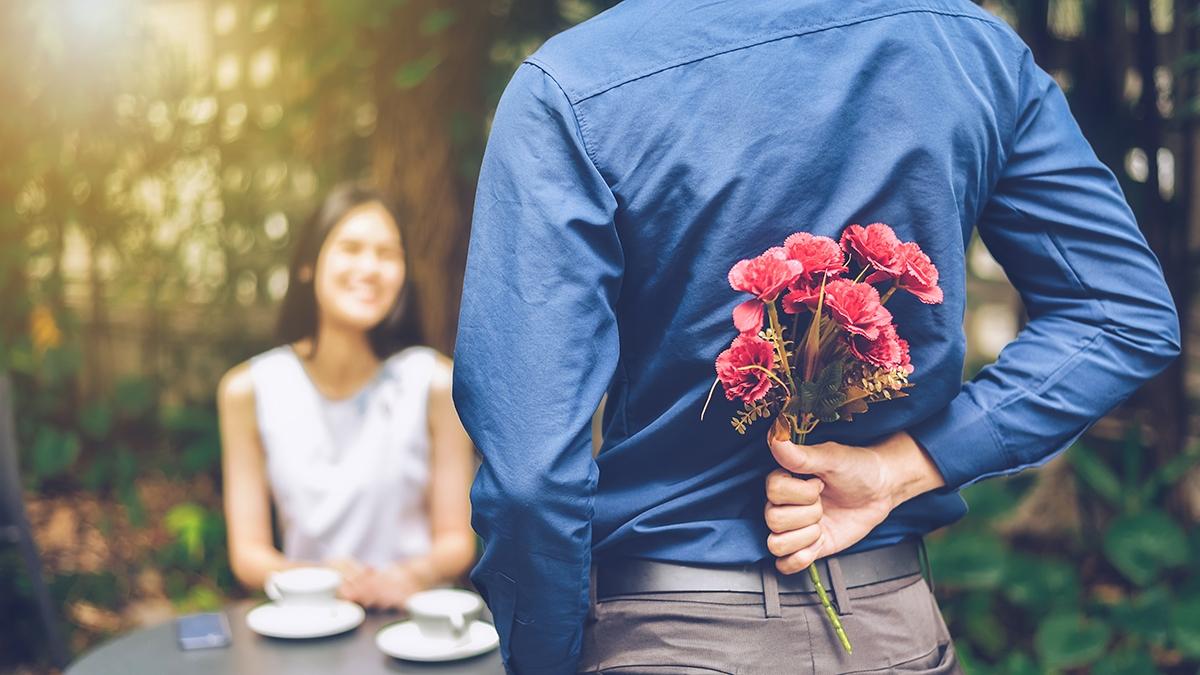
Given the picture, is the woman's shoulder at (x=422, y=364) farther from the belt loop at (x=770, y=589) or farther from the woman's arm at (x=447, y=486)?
the belt loop at (x=770, y=589)

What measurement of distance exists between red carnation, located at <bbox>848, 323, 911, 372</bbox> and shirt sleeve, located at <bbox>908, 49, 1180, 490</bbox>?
241 mm

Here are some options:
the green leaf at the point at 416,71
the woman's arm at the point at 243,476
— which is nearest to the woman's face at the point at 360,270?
the woman's arm at the point at 243,476

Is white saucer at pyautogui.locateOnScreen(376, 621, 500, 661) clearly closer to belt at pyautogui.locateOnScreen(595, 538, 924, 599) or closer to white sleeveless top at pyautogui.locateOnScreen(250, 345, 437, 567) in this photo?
belt at pyautogui.locateOnScreen(595, 538, 924, 599)

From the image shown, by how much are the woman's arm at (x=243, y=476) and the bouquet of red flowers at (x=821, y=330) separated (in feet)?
5.44

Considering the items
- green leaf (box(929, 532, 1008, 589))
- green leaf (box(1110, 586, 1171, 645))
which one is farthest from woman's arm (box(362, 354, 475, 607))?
green leaf (box(1110, 586, 1171, 645))

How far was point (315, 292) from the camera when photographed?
8.61 feet

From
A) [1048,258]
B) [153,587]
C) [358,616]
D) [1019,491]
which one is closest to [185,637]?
[358,616]

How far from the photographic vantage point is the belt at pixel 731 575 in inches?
44.5

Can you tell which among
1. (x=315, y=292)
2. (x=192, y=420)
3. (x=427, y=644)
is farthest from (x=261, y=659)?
(x=192, y=420)

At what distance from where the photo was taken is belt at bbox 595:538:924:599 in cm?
113

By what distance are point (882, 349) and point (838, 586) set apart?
26 centimetres

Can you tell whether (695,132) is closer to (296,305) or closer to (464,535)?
(464,535)

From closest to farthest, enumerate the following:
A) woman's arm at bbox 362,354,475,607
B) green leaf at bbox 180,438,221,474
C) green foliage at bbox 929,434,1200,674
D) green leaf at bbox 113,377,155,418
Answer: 1. woman's arm at bbox 362,354,475,607
2. green foliage at bbox 929,434,1200,674
3. green leaf at bbox 180,438,221,474
4. green leaf at bbox 113,377,155,418

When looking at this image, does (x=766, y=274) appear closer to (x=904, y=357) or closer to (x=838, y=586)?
(x=904, y=357)
